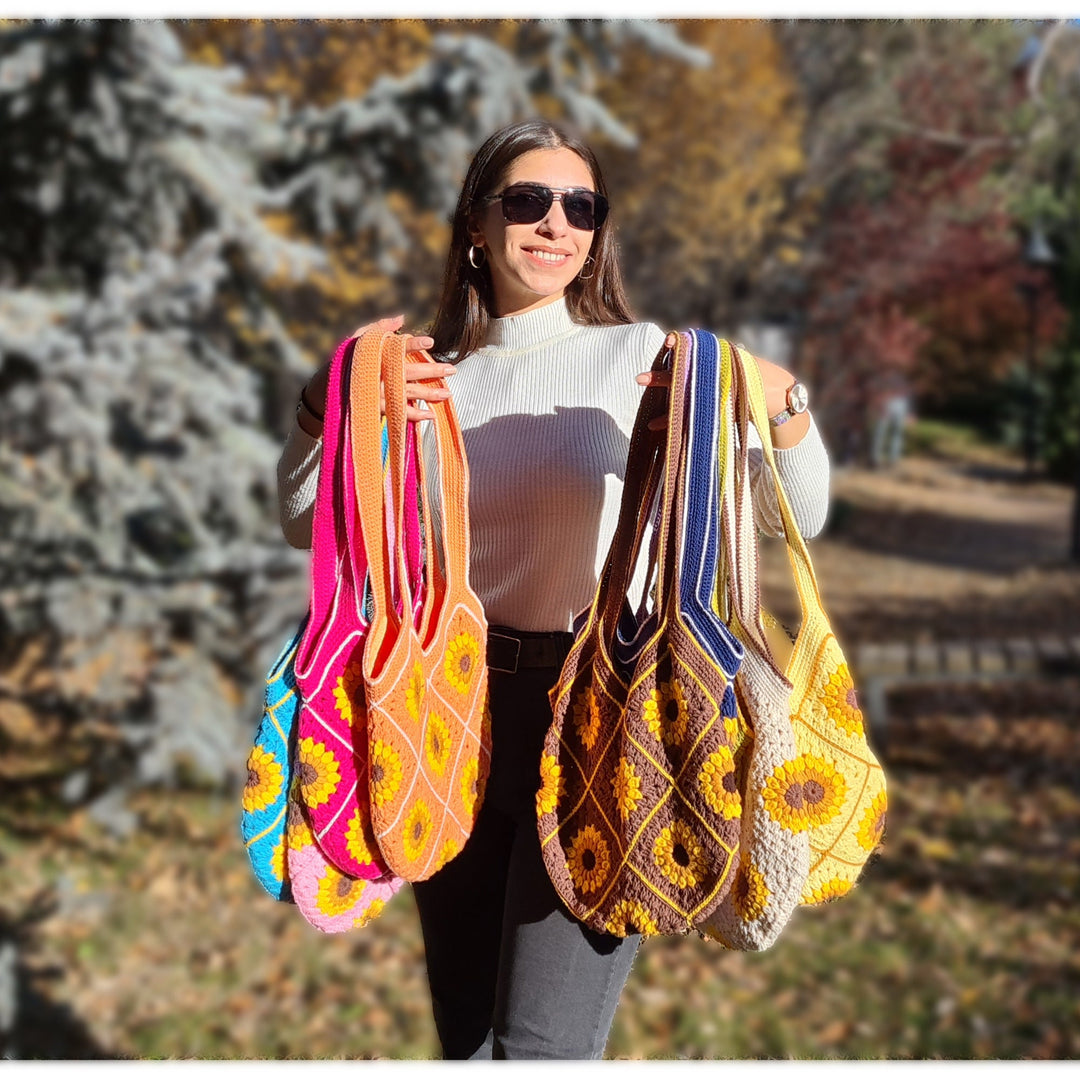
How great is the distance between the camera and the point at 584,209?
180 centimetres

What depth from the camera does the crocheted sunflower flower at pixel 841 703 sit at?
4.84ft

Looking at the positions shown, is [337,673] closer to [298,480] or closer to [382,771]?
[382,771]

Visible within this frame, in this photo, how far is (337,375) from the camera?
1.62 m

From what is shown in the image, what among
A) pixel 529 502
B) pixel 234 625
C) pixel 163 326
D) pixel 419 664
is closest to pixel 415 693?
pixel 419 664

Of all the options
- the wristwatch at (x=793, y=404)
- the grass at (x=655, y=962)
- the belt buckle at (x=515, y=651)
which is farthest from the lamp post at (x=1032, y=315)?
the belt buckle at (x=515, y=651)

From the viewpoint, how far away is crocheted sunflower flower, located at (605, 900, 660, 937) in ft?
4.94

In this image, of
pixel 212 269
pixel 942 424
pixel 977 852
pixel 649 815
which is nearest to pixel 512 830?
pixel 649 815

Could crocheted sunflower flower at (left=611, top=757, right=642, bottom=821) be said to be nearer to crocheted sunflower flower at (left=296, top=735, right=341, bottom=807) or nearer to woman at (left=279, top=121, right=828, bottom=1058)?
woman at (left=279, top=121, right=828, bottom=1058)

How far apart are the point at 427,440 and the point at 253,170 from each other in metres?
3.99

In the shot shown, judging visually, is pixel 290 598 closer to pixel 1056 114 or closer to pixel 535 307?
pixel 535 307

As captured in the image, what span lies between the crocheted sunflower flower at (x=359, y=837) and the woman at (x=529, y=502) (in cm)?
27

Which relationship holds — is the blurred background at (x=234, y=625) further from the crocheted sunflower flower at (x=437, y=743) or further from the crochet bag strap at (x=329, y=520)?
the crocheted sunflower flower at (x=437, y=743)

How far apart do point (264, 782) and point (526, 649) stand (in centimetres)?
44

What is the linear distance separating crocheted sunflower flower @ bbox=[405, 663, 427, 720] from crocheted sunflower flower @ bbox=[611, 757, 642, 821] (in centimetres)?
27
